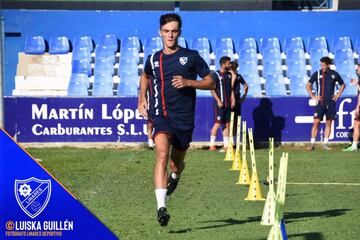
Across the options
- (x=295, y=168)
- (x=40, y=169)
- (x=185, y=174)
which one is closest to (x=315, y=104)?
(x=295, y=168)

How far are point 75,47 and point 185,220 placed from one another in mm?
17204

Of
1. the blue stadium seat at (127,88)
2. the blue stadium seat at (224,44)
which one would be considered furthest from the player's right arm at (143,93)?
the blue stadium seat at (224,44)

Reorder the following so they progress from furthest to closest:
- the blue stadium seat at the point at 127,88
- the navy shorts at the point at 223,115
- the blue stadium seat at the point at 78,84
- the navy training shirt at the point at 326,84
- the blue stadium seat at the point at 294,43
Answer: the blue stadium seat at the point at 294,43
the blue stadium seat at the point at 78,84
the blue stadium seat at the point at 127,88
the navy training shirt at the point at 326,84
the navy shorts at the point at 223,115

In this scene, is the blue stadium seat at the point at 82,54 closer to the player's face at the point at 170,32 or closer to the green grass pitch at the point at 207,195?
the green grass pitch at the point at 207,195

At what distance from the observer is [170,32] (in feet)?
32.8

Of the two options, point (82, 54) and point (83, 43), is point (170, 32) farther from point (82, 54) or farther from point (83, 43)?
point (83, 43)

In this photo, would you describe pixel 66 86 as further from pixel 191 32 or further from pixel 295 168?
pixel 295 168

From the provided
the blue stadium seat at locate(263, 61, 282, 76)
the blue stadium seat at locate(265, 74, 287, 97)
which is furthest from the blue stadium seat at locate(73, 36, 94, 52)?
the blue stadium seat at locate(265, 74, 287, 97)

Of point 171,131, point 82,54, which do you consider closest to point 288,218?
point 171,131

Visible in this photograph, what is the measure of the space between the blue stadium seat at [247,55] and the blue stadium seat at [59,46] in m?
5.02

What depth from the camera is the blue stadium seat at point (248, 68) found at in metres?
26.4

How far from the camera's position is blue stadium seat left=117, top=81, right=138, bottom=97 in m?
25.1

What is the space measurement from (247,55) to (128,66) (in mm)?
3388

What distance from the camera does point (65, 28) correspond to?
27953mm
